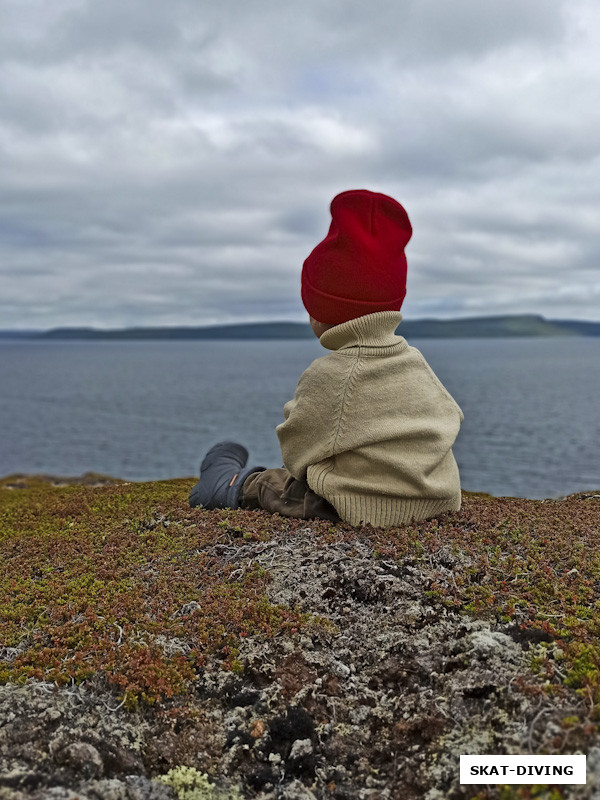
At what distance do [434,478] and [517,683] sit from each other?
3289 mm

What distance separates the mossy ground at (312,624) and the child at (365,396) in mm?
451

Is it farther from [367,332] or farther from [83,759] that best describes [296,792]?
[367,332]

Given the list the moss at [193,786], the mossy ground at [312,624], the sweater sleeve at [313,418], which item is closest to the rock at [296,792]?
the mossy ground at [312,624]

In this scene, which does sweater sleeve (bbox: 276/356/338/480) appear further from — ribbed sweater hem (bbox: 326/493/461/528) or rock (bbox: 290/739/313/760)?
rock (bbox: 290/739/313/760)

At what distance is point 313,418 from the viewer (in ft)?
24.1

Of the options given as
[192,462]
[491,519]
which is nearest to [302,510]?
[491,519]

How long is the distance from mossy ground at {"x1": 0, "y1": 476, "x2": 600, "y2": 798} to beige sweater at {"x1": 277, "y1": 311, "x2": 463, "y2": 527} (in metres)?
0.37

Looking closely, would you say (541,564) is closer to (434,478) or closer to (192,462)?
(434,478)

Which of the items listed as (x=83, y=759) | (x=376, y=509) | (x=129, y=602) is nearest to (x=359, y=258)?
(x=376, y=509)

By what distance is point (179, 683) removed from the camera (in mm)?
4988

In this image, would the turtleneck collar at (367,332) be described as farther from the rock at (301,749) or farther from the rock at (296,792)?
the rock at (296,792)

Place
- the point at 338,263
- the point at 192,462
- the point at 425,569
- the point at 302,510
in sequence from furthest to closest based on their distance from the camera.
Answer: the point at 192,462 < the point at 302,510 < the point at 338,263 < the point at 425,569

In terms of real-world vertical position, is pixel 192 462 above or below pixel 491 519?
below

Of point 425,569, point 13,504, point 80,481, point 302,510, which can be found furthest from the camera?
point 80,481
